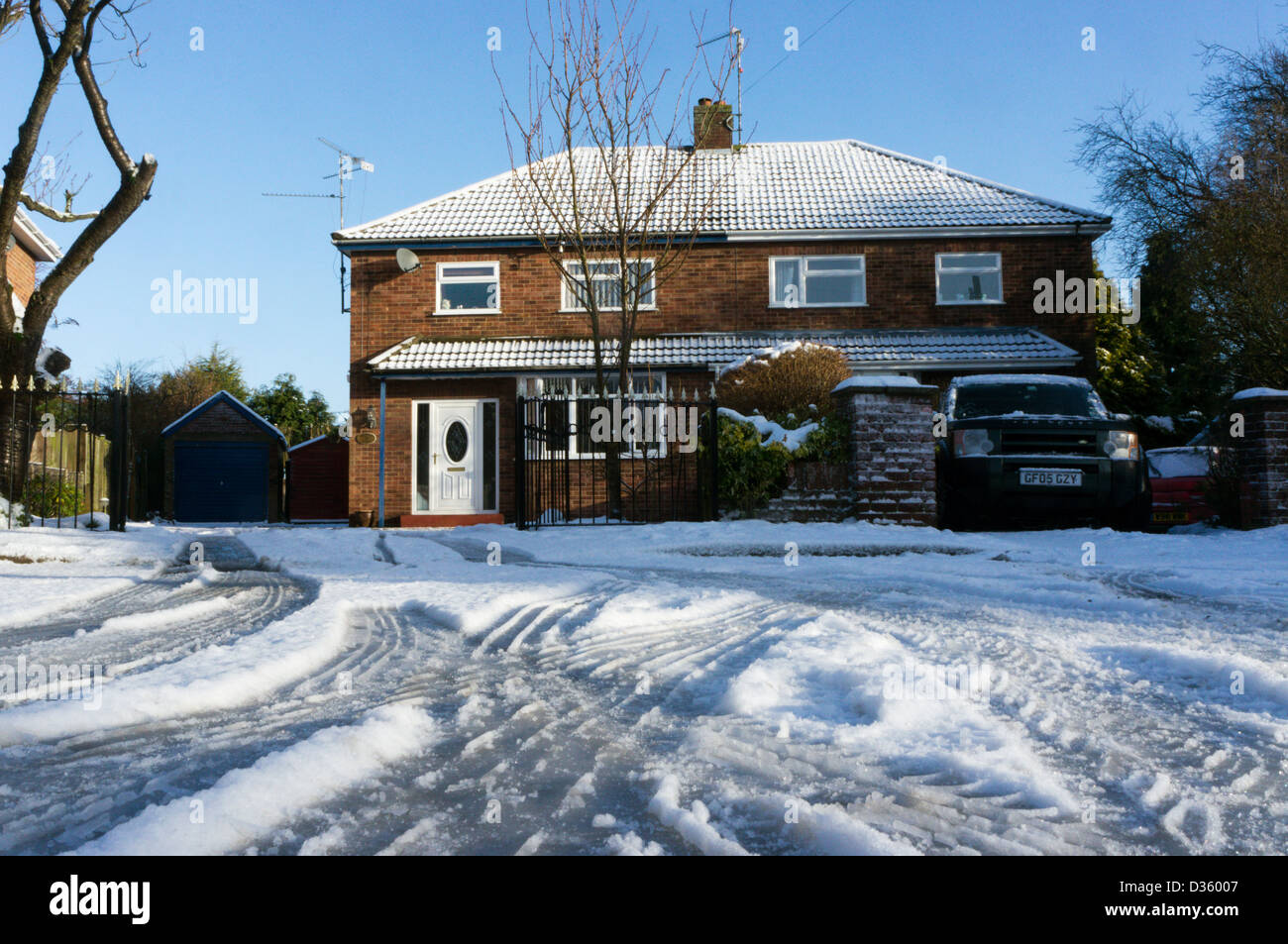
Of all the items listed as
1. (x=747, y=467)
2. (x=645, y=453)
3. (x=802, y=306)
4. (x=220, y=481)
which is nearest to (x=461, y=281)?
(x=802, y=306)

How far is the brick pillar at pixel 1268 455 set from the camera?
9.53 m

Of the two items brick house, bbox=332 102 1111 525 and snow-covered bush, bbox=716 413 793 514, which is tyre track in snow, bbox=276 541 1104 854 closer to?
snow-covered bush, bbox=716 413 793 514

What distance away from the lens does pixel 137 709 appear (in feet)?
9.05

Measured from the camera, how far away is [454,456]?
17391 millimetres

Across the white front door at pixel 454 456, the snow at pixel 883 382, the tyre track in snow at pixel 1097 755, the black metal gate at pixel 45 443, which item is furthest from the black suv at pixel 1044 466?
the white front door at pixel 454 456

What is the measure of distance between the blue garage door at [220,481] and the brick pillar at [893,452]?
731 inches

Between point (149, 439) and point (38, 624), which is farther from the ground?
point (149, 439)

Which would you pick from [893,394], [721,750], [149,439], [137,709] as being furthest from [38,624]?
[149,439]

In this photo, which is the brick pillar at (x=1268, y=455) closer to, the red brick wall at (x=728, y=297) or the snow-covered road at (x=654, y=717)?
the snow-covered road at (x=654, y=717)

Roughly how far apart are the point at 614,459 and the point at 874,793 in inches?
395

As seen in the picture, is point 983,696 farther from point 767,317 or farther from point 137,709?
point 767,317

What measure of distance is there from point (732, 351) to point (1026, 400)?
7.16 m

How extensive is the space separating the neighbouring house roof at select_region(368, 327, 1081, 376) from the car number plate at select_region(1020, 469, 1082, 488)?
7.03 metres

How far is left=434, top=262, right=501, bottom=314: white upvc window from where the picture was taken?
1802 centimetres
